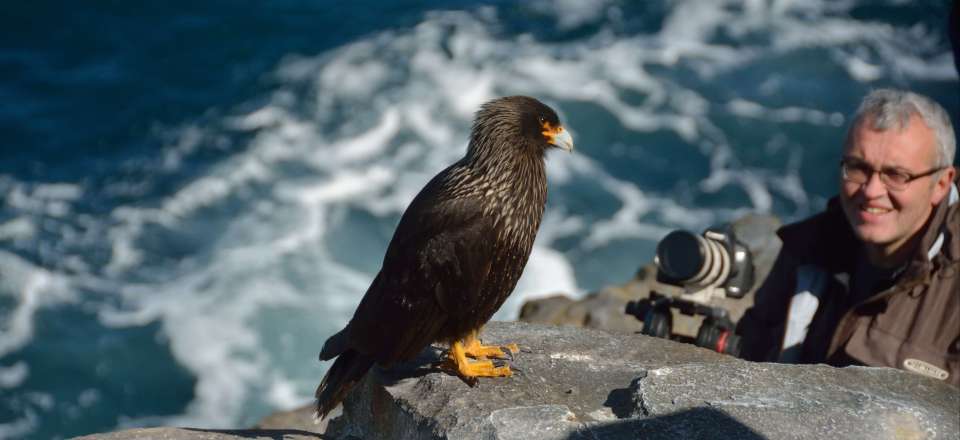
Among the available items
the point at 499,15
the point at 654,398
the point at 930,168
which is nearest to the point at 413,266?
the point at 654,398

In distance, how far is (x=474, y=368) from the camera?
3744 mm

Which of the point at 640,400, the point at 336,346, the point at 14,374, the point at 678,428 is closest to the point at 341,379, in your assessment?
the point at 336,346

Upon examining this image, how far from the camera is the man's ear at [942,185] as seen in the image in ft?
14.1

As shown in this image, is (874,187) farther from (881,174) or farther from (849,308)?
(849,308)

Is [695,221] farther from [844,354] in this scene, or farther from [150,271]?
[844,354]

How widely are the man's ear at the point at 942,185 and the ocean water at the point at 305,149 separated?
18.8 feet

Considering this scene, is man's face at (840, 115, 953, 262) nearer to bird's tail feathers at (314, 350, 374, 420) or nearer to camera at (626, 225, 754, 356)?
camera at (626, 225, 754, 356)

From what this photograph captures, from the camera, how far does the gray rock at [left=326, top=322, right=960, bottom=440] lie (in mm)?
3344

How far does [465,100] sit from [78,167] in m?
4.29

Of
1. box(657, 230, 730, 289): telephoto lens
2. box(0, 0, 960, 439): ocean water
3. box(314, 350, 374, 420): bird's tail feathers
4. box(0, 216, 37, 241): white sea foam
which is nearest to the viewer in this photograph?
box(314, 350, 374, 420): bird's tail feathers

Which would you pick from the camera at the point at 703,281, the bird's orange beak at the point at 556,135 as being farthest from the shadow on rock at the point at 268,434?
the camera at the point at 703,281

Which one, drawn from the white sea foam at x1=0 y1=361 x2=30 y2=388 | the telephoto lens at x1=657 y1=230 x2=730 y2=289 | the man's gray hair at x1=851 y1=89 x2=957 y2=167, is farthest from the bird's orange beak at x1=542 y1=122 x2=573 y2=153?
the white sea foam at x1=0 y1=361 x2=30 y2=388

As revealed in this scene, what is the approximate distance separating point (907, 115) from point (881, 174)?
24 cm

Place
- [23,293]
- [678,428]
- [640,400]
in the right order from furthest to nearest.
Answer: [23,293] < [640,400] < [678,428]
